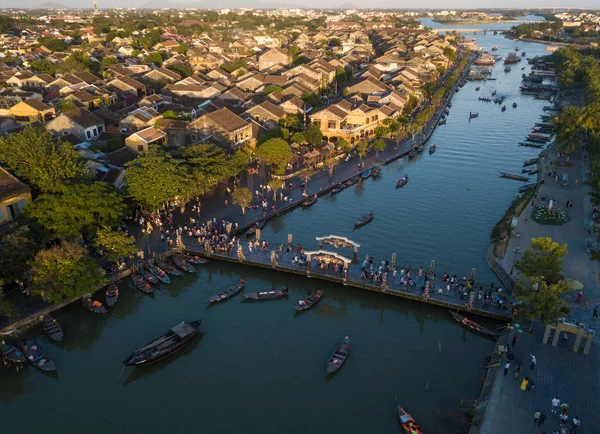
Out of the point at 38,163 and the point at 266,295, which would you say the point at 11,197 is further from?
the point at 266,295

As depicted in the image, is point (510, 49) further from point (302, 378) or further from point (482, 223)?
point (302, 378)

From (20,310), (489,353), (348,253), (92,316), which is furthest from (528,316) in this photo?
(20,310)

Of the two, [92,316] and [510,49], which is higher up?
[510,49]

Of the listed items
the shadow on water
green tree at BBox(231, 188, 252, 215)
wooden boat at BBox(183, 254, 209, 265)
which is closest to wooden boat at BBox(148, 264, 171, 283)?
wooden boat at BBox(183, 254, 209, 265)

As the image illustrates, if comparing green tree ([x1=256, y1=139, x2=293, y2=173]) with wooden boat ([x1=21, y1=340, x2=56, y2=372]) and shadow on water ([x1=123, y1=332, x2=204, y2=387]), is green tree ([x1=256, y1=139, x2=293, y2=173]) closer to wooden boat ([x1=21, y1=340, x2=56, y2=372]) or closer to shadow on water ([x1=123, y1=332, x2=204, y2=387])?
shadow on water ([x1=123, y1=332, x2=204, y2=387])

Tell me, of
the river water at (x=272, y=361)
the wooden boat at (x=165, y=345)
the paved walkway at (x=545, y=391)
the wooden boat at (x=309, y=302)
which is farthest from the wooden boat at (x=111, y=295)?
the paved walkway at (x=545, y=391)

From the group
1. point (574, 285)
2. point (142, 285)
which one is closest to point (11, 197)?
point (142, 285)

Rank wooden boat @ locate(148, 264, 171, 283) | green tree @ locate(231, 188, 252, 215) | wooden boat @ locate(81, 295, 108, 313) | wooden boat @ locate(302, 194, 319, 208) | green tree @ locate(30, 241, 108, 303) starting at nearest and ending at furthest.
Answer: green tree @ locate(30, 241, 108, 303) → wooden boat @ locate(81, 295, 108, 313) → wooden boat @ locate(148, 264, 171, 283) → green tree @ locate(231, 188, 252, 215) → wooden boat @ locate(302, 194, 319, 208)
